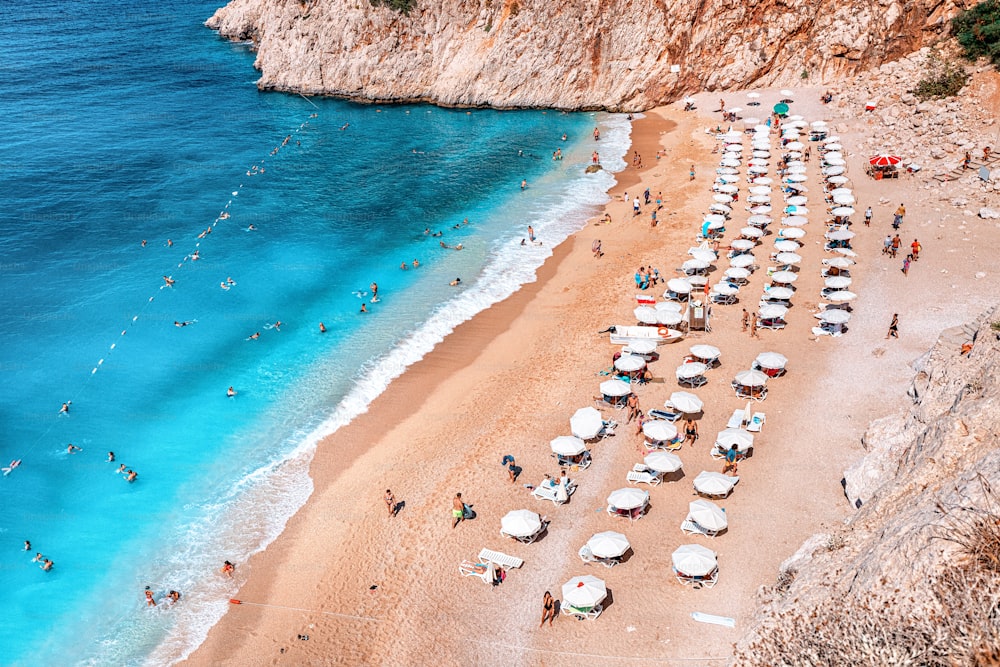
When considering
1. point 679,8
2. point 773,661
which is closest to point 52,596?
point 773,661

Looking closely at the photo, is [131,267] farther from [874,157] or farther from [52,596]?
[874,157]

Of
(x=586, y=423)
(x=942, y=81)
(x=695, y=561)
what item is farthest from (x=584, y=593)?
(x=942, y=81)

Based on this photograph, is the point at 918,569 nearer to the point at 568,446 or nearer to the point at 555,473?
the point at 568,446

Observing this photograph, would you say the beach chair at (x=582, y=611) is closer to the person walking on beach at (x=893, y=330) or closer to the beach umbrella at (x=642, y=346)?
the beach umbrella at (x=642, y=346)

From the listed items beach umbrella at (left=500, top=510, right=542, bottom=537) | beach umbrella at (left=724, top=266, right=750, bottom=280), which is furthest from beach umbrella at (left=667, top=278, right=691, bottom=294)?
beach umbrella at (left=500, top=510, right=542, bottom=537)

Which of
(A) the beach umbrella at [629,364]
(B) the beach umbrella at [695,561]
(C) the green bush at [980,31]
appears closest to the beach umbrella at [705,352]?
(A) the beach umbrella at [629,364]

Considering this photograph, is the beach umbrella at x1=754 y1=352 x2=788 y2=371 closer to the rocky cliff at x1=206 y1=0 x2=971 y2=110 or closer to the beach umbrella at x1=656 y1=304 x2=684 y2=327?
the beach umbrella at x1=656 y1=304 x2=684 y2=327
